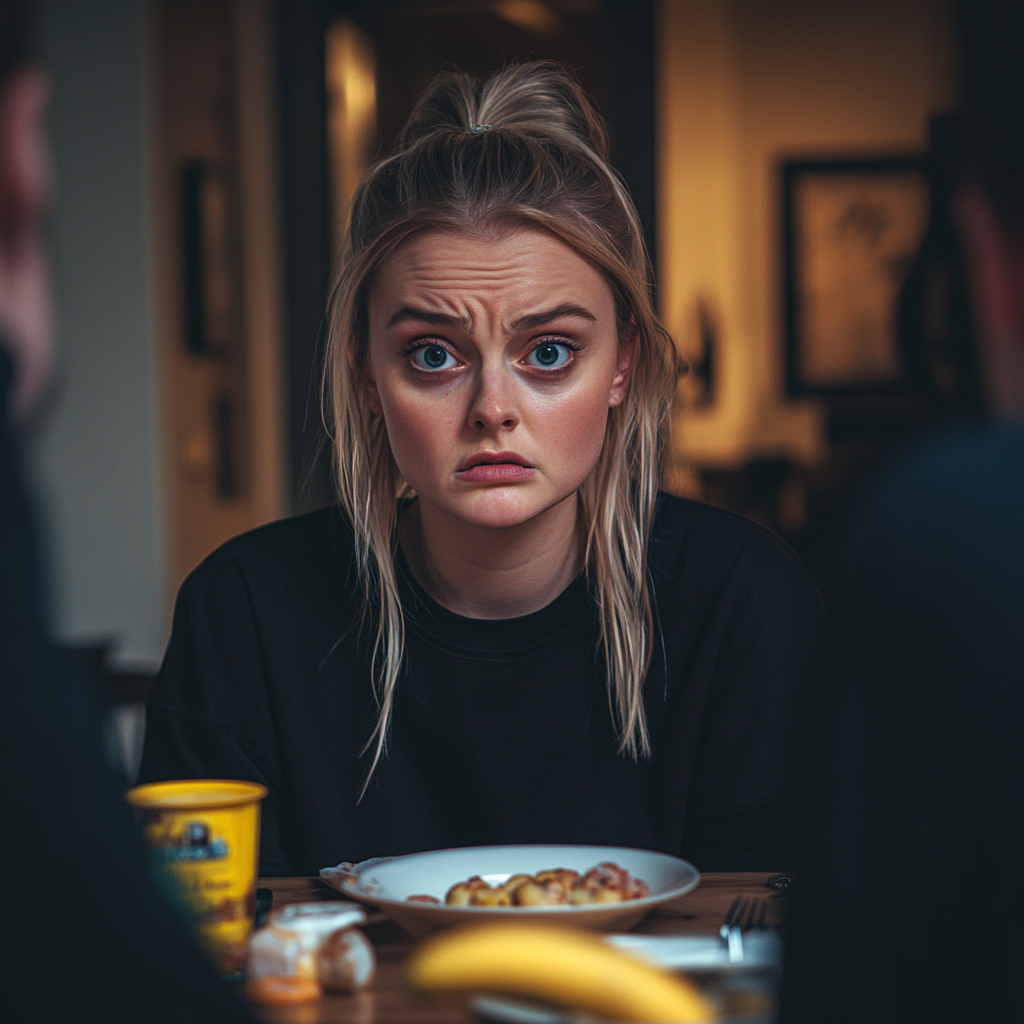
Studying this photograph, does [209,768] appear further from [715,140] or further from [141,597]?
[715,140]

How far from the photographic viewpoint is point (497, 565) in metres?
1.48

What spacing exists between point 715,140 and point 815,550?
1.65m

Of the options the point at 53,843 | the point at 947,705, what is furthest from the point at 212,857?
the point at 947,705

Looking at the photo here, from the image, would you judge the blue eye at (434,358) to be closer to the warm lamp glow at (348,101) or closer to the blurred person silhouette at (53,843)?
the blurred person silhouette at (53,843)

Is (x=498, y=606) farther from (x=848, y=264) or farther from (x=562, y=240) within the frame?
(x=848, y=264)

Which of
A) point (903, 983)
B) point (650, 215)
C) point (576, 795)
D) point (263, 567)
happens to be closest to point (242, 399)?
point (650, 215)

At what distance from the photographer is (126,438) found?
12.6 feet

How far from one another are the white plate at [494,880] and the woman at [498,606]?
351 millimetres

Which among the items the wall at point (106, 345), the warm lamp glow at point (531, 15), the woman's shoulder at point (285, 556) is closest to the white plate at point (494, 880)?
the woman's shoulder at point (285, 556)

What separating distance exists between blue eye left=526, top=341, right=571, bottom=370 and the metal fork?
0.65m

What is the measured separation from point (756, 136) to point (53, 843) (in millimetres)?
4646

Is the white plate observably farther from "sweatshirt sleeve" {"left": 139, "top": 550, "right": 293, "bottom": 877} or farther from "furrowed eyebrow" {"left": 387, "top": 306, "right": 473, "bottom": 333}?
"furrowed eyebrow" {"left": 387, "top": 306, "right": 473, "bottom": 333}

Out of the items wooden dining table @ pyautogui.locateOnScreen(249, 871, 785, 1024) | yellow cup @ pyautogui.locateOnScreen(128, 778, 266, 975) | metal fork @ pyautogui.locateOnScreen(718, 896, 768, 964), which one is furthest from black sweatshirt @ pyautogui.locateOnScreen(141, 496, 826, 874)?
yellow cup @ pyautogui.locateOnScreen(128, 778, 266, 975)

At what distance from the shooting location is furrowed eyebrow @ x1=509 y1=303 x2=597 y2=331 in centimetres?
136
